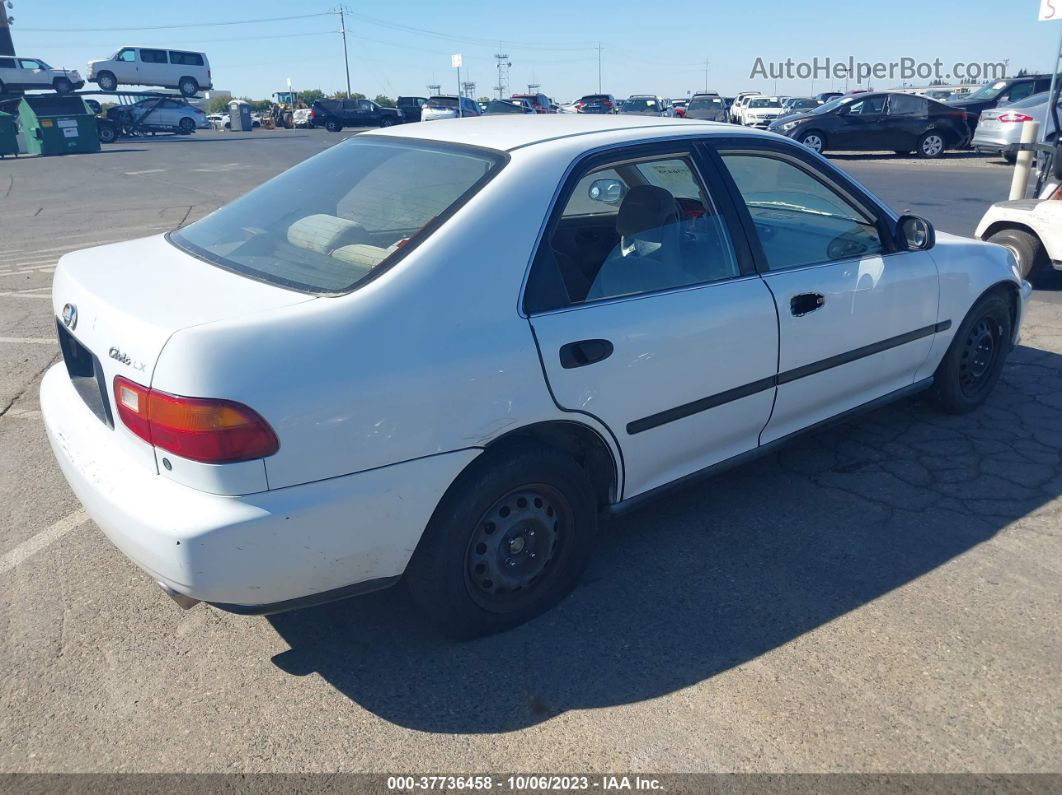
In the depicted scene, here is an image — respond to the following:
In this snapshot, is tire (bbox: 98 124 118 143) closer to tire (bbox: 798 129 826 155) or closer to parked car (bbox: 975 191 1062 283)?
tire (bbox: 798 129 826 155)

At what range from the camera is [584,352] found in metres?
2.88

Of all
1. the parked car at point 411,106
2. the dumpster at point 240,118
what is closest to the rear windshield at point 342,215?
the parked car at point 411,106

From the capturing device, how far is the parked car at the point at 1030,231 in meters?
7.04

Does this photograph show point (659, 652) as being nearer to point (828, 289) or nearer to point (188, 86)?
point (828, 289)

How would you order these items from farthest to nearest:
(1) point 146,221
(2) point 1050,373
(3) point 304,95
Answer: (3) point 304,95
(1) point 146,221
(2) point 1050,373

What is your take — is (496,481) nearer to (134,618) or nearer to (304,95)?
(134,618)

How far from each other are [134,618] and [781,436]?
265 centimetres

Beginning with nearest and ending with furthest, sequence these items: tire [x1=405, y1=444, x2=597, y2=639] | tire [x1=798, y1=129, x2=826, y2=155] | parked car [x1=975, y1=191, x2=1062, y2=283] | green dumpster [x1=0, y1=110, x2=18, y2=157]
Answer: tire [x1=405, y1=444, x2=597, y2=639]
parked car [x1=975, y1=191, x2=1062, y2=283]
tire [x1=798, y1=129, x2=826, y2=155]
green dumpster [x1=0, y1=110, x2=18, y2=157]

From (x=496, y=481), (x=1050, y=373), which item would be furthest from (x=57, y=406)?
(x=1050, y=373)

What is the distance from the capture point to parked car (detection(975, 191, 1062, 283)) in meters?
7.04

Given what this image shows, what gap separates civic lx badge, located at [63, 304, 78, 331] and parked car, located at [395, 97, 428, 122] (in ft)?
145

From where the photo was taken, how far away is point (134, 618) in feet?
10.2

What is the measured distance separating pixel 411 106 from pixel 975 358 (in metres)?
44.6

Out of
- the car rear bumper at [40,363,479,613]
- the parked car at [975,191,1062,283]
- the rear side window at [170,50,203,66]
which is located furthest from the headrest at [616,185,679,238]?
the rear side window at [170,50,203,66]
